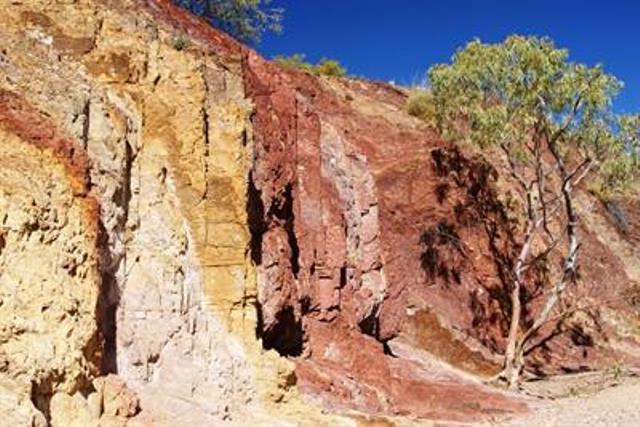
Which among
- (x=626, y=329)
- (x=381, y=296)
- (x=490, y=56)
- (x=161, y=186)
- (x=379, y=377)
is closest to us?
(x=161, y=186)

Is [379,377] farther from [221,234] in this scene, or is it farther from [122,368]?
[122,368]

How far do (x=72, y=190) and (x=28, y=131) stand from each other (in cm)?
93

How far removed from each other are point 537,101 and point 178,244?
20895mm

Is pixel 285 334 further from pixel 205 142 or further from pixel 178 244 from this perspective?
pixel 178 244

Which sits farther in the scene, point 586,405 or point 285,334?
point 586,405

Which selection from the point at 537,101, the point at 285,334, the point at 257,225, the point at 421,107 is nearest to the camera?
the point at 257,225

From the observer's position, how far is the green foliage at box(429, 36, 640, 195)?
3198cm

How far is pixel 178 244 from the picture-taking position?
14711mm

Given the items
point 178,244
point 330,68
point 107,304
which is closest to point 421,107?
point 330,68

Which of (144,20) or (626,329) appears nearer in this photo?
(144,20)

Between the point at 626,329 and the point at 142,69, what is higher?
the point at 142,69

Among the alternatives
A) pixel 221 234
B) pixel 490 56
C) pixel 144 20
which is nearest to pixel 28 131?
pixel 221 234

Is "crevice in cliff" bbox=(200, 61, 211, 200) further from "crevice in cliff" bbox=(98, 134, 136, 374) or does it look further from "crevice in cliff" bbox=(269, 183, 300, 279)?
"crevice in cliff" bbox=(269, 183, 300, 279)

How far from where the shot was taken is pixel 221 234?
15.5 metres
